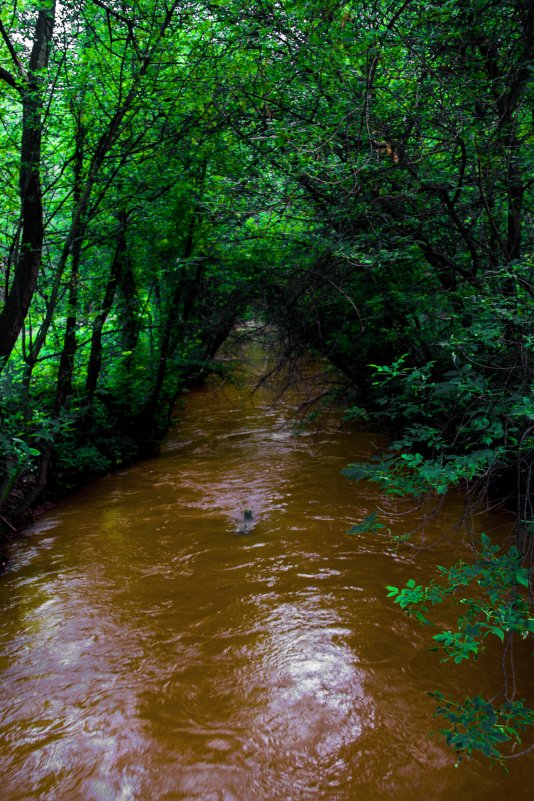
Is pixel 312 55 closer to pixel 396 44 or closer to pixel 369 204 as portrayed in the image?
pixel 396 44

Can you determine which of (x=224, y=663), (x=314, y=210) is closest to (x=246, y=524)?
(x=224, y=663)

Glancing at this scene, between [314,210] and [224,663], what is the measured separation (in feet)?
15.3

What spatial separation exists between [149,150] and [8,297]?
271cm

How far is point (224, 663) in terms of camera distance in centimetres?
457

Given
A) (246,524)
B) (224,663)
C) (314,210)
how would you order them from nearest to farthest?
(224,663)
(314,210)
(246,524)

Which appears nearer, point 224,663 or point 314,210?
point 224,663

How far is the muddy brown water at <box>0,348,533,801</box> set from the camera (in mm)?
3512

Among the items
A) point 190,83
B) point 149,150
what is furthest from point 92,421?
point 190,83

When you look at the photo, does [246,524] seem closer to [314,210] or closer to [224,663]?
[224,663]

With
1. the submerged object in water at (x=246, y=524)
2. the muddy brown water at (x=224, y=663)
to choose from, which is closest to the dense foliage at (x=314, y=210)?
the muddy brown water at (x=224, y=663)

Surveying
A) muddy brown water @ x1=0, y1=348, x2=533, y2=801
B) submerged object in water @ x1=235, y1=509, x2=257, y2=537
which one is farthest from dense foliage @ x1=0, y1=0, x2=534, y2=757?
submerged object in water @ x1=235, y1=509, x2=257, y2=537

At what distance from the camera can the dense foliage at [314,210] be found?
3.66 meters

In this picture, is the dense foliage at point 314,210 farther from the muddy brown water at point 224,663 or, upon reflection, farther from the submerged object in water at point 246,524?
the submerged object in water at point 246,524

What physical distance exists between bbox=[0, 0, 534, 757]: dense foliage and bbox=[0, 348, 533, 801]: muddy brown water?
1.80ft
